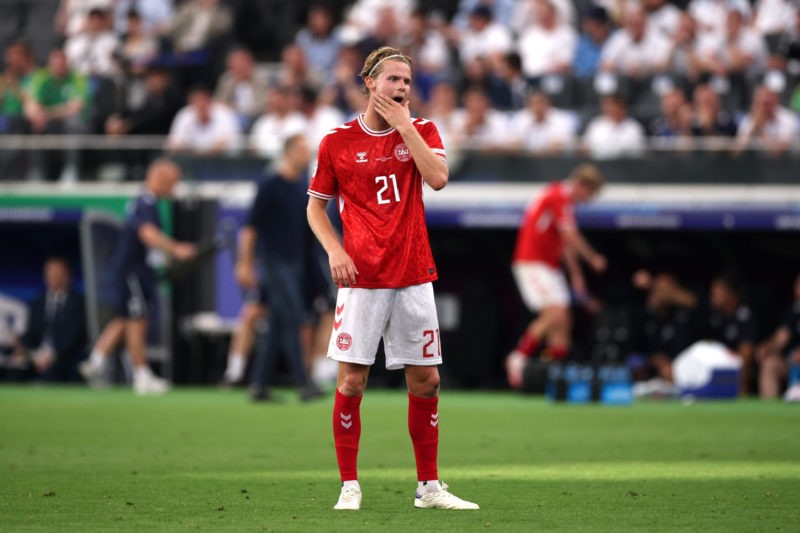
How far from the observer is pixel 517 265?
16.5m

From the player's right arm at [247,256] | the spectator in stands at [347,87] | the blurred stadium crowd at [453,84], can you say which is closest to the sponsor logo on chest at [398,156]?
the player's right arm at [247,256]

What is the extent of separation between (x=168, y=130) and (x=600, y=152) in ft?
20.2

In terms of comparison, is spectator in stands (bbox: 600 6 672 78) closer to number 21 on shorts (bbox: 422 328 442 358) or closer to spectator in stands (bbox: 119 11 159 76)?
spectator in stands (bbox: 119 11 159 76)

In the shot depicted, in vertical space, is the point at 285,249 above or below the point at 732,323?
above

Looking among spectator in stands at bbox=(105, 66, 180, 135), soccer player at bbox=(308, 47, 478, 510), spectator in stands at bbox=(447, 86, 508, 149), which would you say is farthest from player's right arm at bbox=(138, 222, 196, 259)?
soccer player at bbox=(308, 47, 478, 510)

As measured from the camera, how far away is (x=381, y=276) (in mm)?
6859

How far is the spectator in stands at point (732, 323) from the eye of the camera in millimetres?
16641

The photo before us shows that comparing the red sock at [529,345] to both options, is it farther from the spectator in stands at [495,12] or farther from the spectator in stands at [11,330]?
the spectator in stands at [11,330]

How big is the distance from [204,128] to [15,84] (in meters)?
3.99

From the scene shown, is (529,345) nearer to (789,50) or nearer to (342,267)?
(789,50)

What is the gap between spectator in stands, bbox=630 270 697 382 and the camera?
1680 cm

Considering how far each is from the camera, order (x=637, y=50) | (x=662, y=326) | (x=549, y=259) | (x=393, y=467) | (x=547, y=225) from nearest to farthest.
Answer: (x=393, y=467)
(x=547, y=225)
(x=549, y=259)
(x=662, y=326)
(x=637, y=50)

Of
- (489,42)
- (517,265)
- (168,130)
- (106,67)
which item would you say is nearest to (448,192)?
(517,265)

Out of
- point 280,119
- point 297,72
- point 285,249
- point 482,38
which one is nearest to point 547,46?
point 482,38
